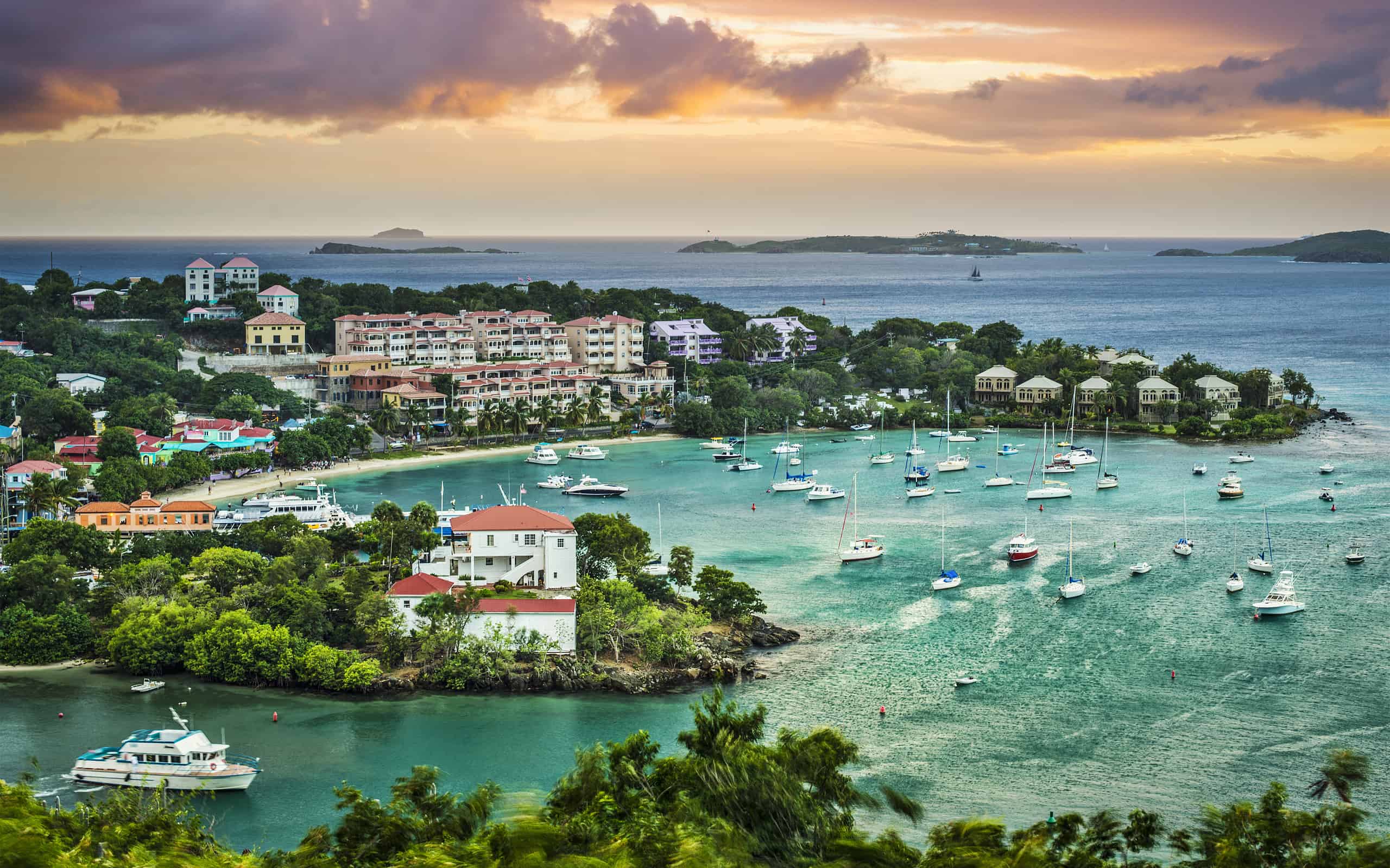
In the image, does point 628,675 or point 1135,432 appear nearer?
point 628,675

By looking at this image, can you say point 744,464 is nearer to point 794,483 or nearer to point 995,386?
point 794,483

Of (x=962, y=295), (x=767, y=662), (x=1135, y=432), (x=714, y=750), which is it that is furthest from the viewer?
(x=962, y=295)

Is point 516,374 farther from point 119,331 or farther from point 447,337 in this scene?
point 119,331

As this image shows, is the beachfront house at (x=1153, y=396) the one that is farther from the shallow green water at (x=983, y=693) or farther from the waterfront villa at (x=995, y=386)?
the shallow green water at (x=983, y=693)

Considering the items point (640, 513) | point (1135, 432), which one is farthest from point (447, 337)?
point (1135, 432)

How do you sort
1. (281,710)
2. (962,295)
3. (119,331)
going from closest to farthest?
(281,710)
(119,331)
(962,295)

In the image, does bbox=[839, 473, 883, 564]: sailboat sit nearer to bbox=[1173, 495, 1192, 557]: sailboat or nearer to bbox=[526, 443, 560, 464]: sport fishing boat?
bbox=[1173, 495, 1192, 557]: sailboat

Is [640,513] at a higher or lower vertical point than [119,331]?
lower
